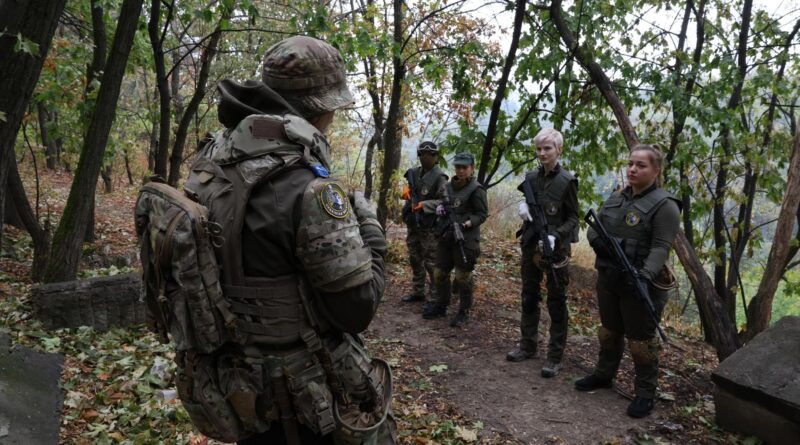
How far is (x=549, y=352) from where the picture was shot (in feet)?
17.8

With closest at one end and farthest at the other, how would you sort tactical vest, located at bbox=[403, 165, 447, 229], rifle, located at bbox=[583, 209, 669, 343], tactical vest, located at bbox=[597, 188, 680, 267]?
rifle, located at bbox=[583, 209, 669, 343] < tactical vest, located at bbox=[597, 188, 680, 267] < tactical vest, located at bbox=[403, 165, 447, 229]

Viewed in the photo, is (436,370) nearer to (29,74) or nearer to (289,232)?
(289,232)

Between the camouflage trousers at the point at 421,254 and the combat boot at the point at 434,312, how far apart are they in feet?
1.43

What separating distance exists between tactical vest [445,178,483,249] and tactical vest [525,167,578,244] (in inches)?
53.3

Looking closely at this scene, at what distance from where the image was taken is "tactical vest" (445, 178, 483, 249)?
258 inches

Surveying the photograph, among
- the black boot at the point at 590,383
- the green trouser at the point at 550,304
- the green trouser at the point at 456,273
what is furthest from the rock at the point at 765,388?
the green trouser at the point at 456,273

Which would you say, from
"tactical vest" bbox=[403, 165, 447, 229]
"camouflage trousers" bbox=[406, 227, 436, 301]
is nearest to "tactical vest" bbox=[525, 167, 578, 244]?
"tactical vest" bbox=[403, 165, 447, 229]

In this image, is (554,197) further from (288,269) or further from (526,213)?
(288,269)

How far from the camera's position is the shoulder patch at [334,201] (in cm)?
180

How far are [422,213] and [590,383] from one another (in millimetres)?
3088

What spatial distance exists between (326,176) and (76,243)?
18.2 feet

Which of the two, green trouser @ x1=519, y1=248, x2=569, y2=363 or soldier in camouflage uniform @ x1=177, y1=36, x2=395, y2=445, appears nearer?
soldier in camouflage uniform @ x1=177, y1=36, x2=395, y2=445

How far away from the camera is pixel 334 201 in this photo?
72.1 inches

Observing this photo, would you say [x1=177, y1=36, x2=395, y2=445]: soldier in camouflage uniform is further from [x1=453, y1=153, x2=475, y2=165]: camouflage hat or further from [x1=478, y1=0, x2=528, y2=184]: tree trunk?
[x1=478, y1=0, x2=528, y2=184]: tree trunk
